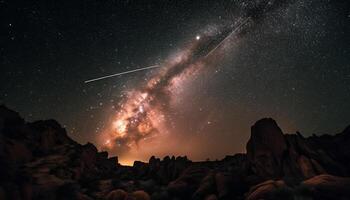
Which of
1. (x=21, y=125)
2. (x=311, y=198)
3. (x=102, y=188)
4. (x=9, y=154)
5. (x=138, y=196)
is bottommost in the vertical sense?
(x=311, y=198)

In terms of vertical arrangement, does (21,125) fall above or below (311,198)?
above

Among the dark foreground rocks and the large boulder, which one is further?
the large boulder

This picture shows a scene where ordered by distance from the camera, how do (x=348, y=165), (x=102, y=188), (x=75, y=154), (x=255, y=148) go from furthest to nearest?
1. (x=75, y=154)
2. (x=102, y=188)
3. (x=255, y=148)
4. (x=348, y=165)

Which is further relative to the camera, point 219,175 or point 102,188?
point 102,188

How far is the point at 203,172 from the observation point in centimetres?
4322

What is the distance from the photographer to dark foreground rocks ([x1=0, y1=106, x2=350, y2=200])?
1019 inches

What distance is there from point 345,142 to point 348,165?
5.57 m

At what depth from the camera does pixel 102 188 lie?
143ft

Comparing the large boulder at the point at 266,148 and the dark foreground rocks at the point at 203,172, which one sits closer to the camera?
the dark foreground rocks at the point at 203,172

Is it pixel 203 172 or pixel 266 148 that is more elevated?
pixel 266 148

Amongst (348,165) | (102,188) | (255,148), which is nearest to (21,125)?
(102,188)

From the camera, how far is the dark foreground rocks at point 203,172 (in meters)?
25.9

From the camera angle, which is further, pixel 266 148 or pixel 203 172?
pixel 203 172

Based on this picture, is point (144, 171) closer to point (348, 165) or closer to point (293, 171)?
point (293, 171)
